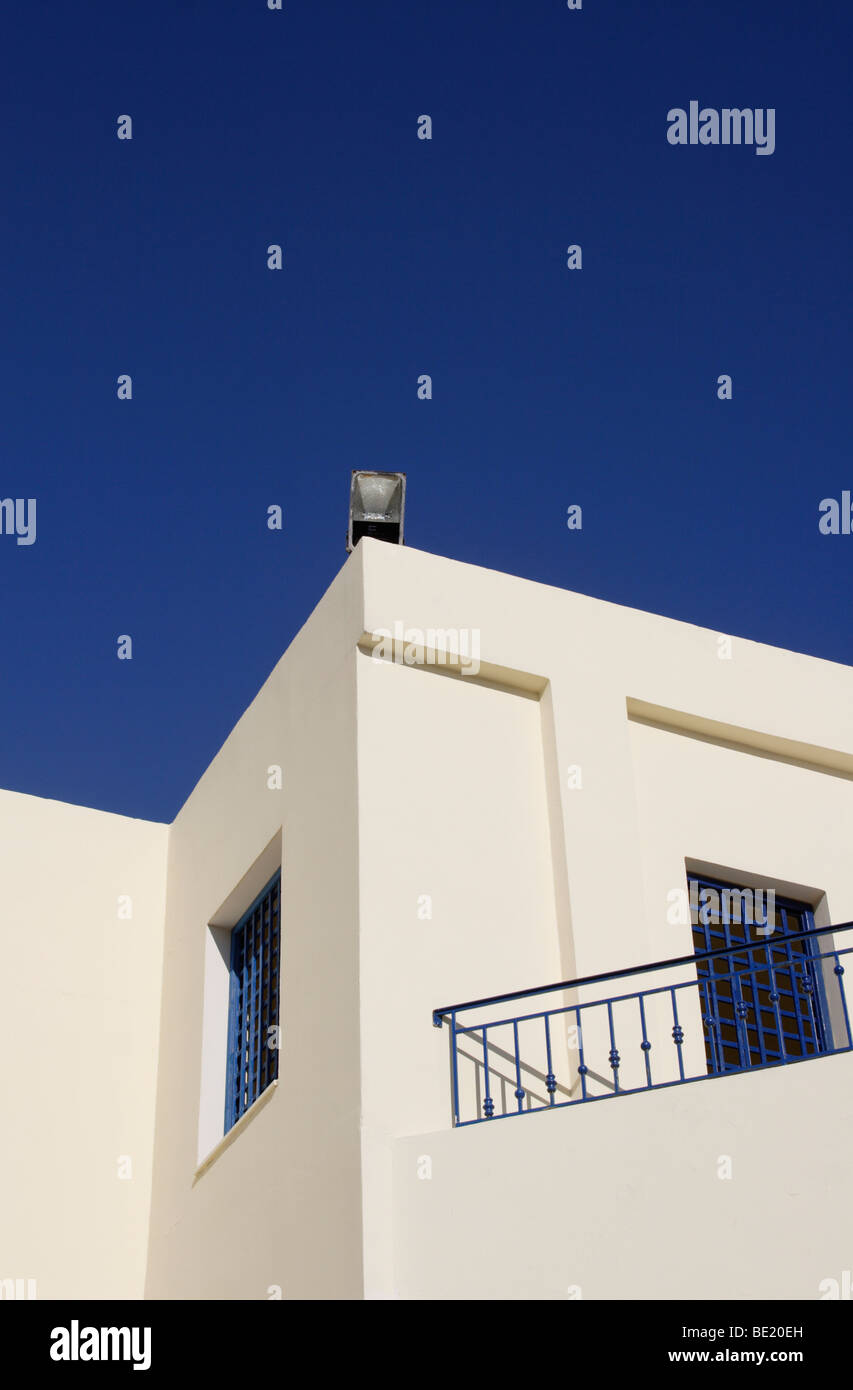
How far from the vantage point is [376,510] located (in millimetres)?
11047

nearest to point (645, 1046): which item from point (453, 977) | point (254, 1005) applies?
point (453, 977)

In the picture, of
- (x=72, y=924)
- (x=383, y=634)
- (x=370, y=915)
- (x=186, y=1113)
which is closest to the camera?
(x=370, y=915)

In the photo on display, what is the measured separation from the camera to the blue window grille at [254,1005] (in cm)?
1027

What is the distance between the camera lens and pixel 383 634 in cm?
980

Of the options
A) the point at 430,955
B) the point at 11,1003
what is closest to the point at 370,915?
the point at 430,955

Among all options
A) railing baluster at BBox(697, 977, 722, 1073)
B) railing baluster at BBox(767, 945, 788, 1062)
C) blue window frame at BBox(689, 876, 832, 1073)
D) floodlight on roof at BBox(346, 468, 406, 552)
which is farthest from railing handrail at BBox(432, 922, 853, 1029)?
floodlight on roof at BBox(346, 468, 406, 552)

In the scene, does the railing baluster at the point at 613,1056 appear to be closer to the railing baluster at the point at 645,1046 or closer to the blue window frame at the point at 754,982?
the railing baluster at the point at 645,1046

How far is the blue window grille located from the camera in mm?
10266

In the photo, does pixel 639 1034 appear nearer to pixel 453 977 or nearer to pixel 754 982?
pixel 453 977

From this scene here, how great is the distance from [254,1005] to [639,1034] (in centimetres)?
269

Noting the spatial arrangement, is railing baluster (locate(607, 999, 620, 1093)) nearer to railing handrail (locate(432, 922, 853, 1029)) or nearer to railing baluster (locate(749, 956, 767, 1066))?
railing handrail (locate(432, 922, 853, 1029))

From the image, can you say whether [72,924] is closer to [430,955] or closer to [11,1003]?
[11,1003]

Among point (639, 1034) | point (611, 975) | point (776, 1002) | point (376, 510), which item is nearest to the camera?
point (611, 975)
